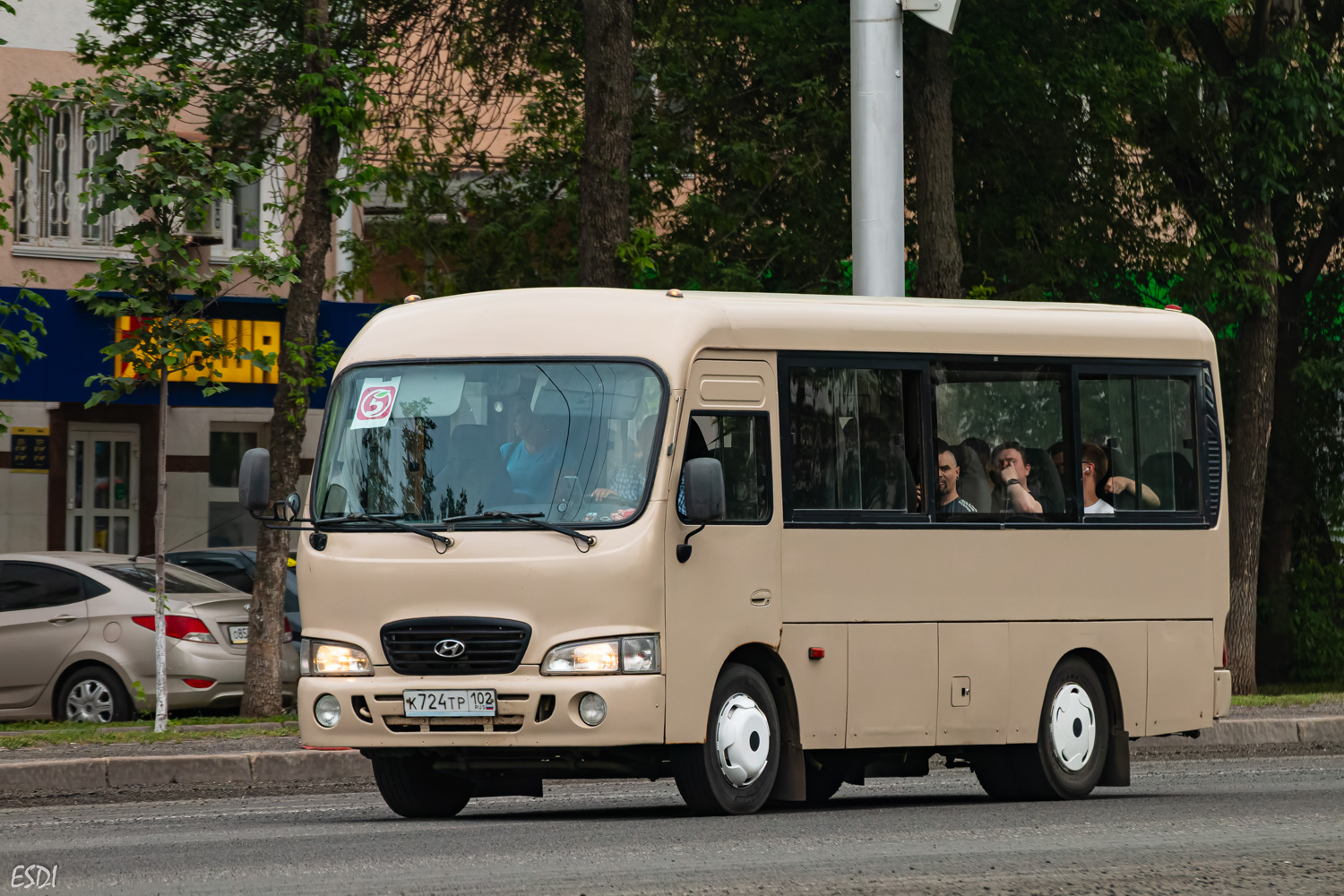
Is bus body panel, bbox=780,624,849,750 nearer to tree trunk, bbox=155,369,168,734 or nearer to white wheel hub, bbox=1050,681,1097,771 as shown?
white wheel hub, bbox=1050,681,1097,771

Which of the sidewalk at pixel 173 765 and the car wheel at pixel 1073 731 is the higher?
the car wheel at pixel 1073 731

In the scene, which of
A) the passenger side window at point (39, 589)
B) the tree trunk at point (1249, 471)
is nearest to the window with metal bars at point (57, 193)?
the passenger side window at point (39, 589)

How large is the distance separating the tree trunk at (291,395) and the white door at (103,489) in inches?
352

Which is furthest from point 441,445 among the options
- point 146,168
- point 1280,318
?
point 1280,318

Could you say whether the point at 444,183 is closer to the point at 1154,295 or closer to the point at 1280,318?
the point at 1154,295

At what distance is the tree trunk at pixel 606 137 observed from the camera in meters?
19.0

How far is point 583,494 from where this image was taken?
408 inches

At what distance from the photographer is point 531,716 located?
10.0 meters

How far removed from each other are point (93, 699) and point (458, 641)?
9834 mm

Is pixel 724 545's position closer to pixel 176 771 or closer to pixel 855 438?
pixel 855 438

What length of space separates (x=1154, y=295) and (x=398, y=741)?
16665 mm

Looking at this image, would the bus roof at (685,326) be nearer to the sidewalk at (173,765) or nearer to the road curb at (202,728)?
the sidewalk at (173,765)

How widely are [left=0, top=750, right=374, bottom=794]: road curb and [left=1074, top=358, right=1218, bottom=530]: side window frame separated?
5.32 metres

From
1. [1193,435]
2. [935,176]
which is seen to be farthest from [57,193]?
[1193,435]
